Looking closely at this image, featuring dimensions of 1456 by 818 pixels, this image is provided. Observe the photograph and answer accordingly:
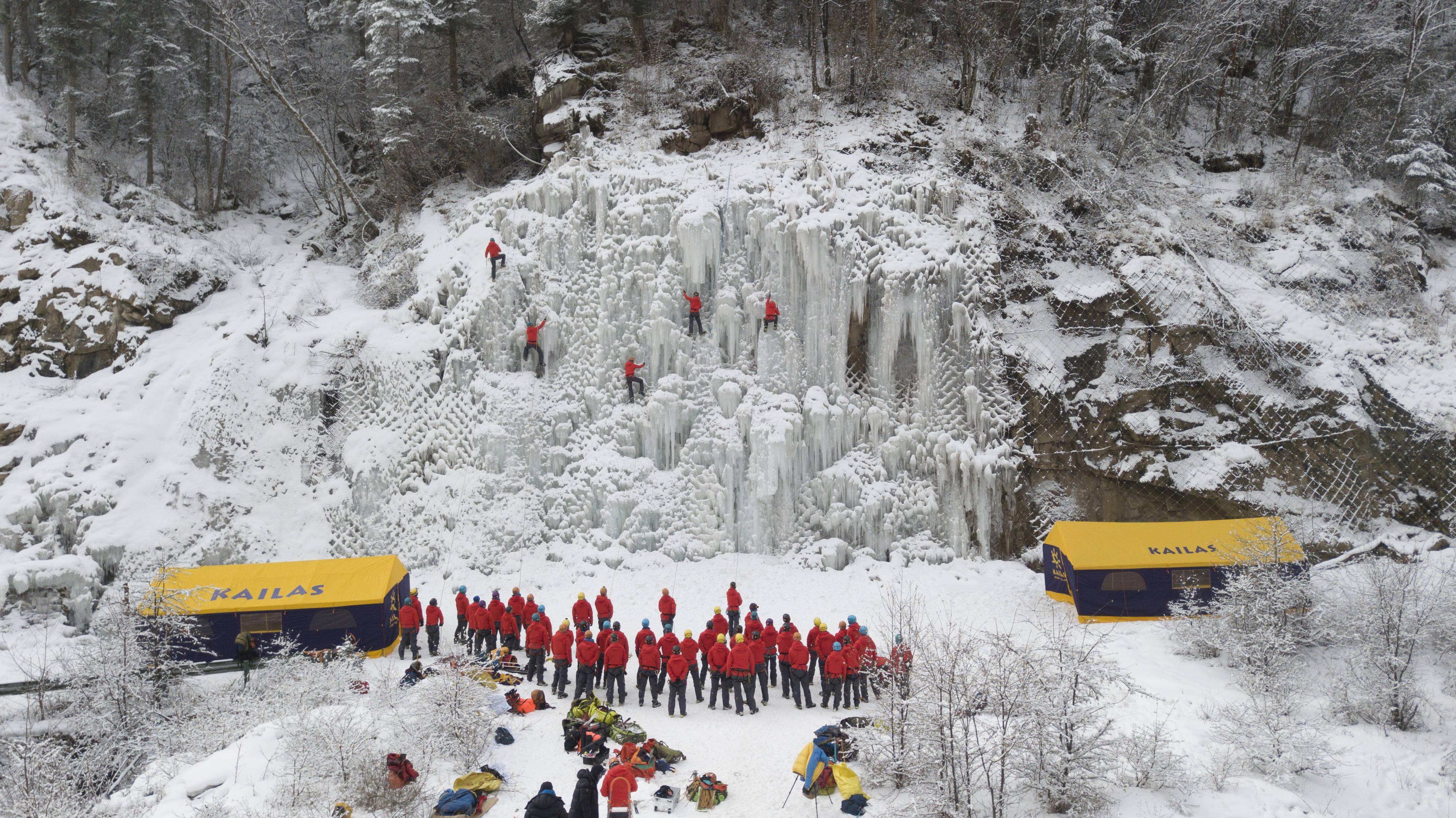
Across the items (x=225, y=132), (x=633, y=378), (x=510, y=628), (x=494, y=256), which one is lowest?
(x=510, y=628)

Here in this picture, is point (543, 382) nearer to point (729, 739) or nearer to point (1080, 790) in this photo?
point (729, 739)

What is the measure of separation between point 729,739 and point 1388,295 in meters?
16.4

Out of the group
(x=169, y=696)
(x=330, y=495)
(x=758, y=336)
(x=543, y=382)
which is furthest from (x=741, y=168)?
(x=169, y=696)

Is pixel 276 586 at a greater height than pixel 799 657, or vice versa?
pixel 276 586

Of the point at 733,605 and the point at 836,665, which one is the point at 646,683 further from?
the point at 836,665

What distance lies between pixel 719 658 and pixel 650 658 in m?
0.96

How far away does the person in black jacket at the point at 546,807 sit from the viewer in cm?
675

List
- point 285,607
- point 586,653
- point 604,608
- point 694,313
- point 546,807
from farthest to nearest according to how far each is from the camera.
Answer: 1. point 694,313
2. point 285,607
3. point 604,608
4. point 586,653
5. point 546,807

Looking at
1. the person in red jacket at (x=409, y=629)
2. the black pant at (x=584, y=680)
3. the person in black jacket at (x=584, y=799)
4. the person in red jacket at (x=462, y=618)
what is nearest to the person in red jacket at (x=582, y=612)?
the black pant at (x=584, y=680)

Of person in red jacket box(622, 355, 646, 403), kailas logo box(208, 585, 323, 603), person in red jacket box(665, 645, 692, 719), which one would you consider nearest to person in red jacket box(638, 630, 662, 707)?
person in red jacket box(665, 645, 692, 719)

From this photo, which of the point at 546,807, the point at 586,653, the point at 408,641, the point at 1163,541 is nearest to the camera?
the point at 546,807

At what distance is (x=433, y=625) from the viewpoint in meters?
13.3

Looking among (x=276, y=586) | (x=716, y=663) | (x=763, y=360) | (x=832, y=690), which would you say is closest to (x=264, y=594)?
(x=276, y=586)

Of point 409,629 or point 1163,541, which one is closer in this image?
point 409,629
